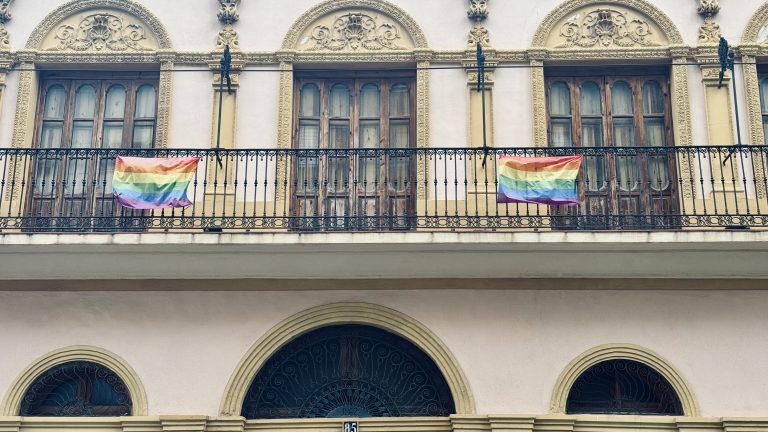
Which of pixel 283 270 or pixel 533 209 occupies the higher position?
pixel 533 209

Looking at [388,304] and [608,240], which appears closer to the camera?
[608,240]

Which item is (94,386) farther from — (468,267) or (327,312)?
(468,267)

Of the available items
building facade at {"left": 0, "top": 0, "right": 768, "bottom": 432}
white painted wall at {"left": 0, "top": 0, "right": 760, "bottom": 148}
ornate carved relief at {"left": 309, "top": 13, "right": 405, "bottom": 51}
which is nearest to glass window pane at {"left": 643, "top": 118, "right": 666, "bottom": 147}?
building facade at {"left": 0, "top": 0, "right": 768, "bottom": 432}

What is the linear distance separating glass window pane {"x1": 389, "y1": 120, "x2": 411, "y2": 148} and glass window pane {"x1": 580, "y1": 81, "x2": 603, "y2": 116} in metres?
2.24

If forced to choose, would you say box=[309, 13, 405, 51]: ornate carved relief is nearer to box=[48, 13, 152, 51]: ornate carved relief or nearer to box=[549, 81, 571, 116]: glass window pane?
box=[549, 81, 571, 116]: glass window pane

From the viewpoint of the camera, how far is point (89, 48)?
1192cm

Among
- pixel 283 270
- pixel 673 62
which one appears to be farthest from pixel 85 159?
pixel 673 62

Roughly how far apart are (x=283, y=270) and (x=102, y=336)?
7.26 feet

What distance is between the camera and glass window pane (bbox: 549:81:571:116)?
38.7 feet

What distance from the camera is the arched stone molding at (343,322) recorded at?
10.4 meters

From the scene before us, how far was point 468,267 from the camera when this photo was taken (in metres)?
10.5

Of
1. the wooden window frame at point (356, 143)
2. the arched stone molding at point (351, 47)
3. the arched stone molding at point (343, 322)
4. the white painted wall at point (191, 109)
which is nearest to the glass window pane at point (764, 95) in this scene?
the arched stone molding at point (351, 47)

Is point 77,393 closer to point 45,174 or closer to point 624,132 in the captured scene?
point 45,174

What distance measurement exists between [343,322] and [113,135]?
12.9 feet
